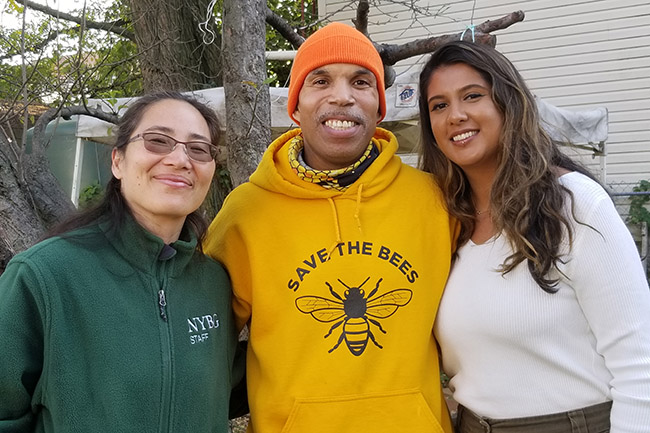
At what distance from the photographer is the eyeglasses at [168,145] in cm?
180

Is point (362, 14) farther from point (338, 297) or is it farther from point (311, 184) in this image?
point (338, 297)

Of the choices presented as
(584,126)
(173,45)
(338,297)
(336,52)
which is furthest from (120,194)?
(584,126)

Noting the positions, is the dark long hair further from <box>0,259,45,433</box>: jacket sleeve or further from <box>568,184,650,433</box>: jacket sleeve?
<box>568,184,650,433</box>: jacket sleeve

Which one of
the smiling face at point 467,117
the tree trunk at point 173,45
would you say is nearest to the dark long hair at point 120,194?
the smiling face at point 467,117

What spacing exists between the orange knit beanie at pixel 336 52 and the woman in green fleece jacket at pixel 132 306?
588mm

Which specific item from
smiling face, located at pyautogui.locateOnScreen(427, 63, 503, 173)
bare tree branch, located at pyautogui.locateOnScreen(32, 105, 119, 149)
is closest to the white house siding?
bare tree branch, located at pyautogui.locateOnScreen(32, 105, 119, 149)

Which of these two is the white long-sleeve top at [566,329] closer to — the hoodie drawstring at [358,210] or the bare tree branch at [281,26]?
the hoodie drawstring at [358,210]

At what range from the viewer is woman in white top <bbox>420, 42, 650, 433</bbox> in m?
1.75

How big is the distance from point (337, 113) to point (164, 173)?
0.82 metres

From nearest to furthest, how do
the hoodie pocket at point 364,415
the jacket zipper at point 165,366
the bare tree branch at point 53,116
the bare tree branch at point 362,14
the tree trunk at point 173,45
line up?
the jacket zipper at point 165,366, the hoodie pocket at point 364,415, the bare tree branch at point 53,116, the bare tree branch at point 362,14, the tree trunk at point 173,45

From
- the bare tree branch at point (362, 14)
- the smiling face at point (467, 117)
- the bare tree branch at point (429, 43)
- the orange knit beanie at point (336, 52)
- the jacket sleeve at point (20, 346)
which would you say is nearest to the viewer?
the jacket sleeve at point (20, 346)

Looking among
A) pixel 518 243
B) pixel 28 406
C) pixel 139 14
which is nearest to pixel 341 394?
pixel 518 243

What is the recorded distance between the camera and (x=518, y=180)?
2.00 meters

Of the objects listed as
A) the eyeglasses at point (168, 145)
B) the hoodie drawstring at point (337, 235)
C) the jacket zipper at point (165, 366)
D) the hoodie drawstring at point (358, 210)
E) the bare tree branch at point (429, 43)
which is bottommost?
the jacket zipper at point (165, 366)
